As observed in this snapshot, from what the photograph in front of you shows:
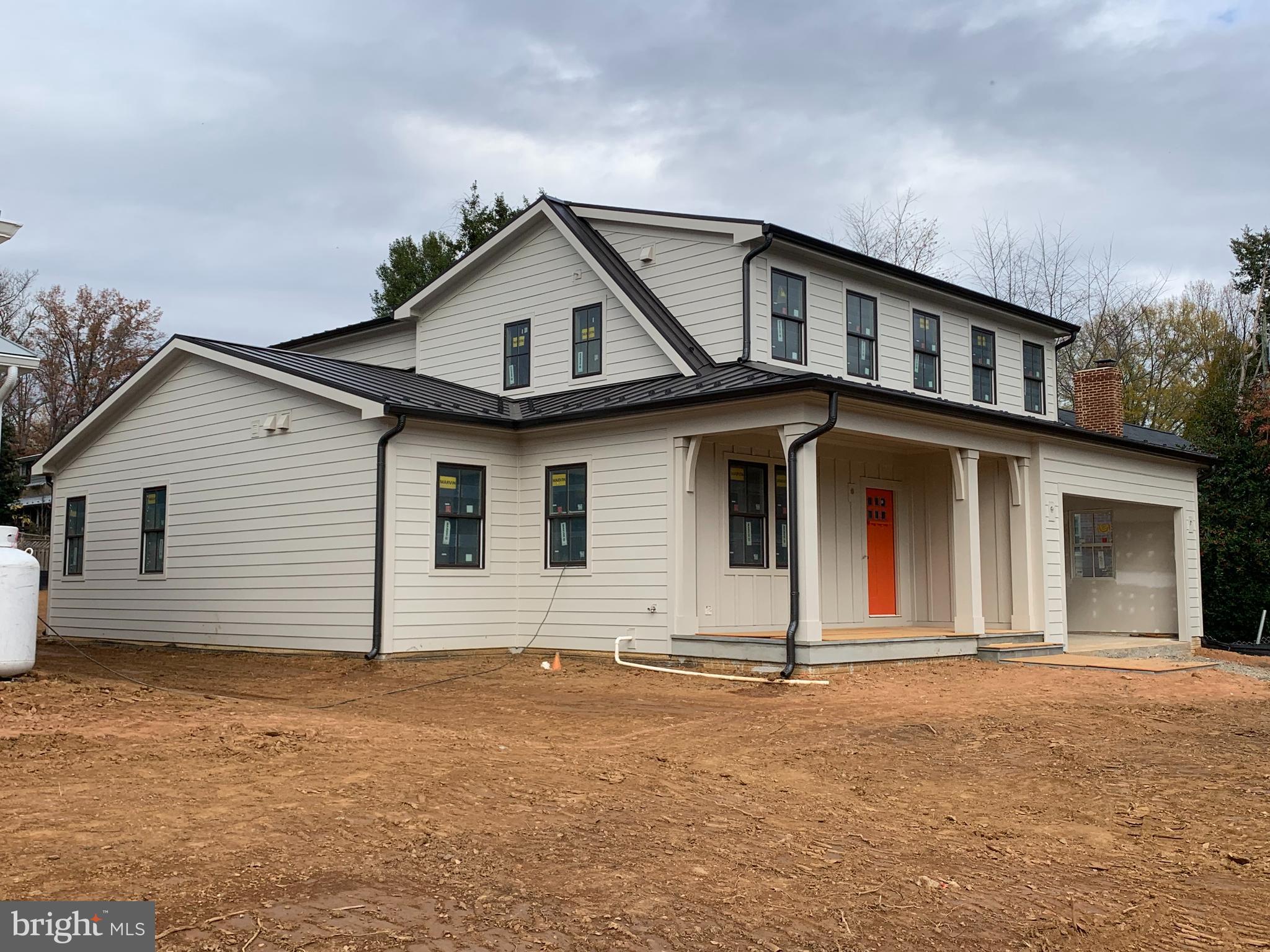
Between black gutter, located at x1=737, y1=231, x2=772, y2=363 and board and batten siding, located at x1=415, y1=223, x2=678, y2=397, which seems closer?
black gutter, located at x1=737, y1=231, x2=772, y2=363

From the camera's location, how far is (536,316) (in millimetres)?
17656

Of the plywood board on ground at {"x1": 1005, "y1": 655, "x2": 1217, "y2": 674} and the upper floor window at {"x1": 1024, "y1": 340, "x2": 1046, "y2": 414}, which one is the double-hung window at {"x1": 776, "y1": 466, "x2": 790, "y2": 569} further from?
the upper floor window at {"x1": 1024, "y1": 340, "x2": 1046, "y2": 414}

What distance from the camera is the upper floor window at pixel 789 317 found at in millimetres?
15945

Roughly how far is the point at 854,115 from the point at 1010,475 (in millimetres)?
12046

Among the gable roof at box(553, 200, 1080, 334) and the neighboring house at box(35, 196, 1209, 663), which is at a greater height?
the gable roof at box(553, 200, 1080, 334)

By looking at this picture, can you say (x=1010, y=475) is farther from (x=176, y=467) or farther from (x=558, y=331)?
(x=176, y=467)

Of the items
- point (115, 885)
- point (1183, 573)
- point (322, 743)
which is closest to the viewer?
point (115, 885)

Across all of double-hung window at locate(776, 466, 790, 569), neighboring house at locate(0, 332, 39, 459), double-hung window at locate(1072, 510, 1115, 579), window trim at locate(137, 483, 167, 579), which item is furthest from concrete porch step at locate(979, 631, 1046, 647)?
window trim at locate(137, 483, 167, 579)

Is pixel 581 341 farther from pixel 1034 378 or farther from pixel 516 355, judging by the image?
pixel 1034 378

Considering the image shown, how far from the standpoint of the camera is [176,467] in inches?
696

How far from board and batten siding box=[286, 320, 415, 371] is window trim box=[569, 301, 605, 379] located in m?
4.29

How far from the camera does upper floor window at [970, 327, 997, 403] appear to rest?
760 inches

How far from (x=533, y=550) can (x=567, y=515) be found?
0.77 meters

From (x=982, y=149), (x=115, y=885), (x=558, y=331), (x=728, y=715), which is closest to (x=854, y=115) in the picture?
(x=982, y=149)
